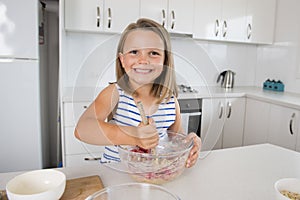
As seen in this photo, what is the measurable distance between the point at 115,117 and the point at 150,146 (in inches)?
7.2

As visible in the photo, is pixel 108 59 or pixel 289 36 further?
pixel 289 36

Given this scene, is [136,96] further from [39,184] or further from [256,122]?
[256,122]

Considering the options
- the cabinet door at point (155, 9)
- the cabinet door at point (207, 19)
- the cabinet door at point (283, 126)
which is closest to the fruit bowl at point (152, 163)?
the cabinet door at point (283, 126)

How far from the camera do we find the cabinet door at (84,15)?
1.79 m

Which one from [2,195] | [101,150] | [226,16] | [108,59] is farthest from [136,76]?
[226,16]

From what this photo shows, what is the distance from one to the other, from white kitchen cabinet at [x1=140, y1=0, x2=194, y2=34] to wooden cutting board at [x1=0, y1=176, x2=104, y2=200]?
1568mm

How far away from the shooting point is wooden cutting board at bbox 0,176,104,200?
0.57m

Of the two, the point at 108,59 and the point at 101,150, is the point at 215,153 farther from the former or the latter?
the point at 108,59

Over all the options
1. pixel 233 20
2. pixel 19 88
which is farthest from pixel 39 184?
pixel 233 20

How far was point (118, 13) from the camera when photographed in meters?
1.91

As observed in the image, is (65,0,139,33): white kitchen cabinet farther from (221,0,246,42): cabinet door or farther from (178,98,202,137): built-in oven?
(178,98,202,137): built-in oven

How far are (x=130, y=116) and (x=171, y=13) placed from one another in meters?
1.57

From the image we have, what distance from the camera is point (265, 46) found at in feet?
8.86

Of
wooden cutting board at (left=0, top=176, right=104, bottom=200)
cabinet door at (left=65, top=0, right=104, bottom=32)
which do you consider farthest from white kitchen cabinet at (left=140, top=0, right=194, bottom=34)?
wooden cutting board at (left=0, top=176, right=104, bottom=200)
